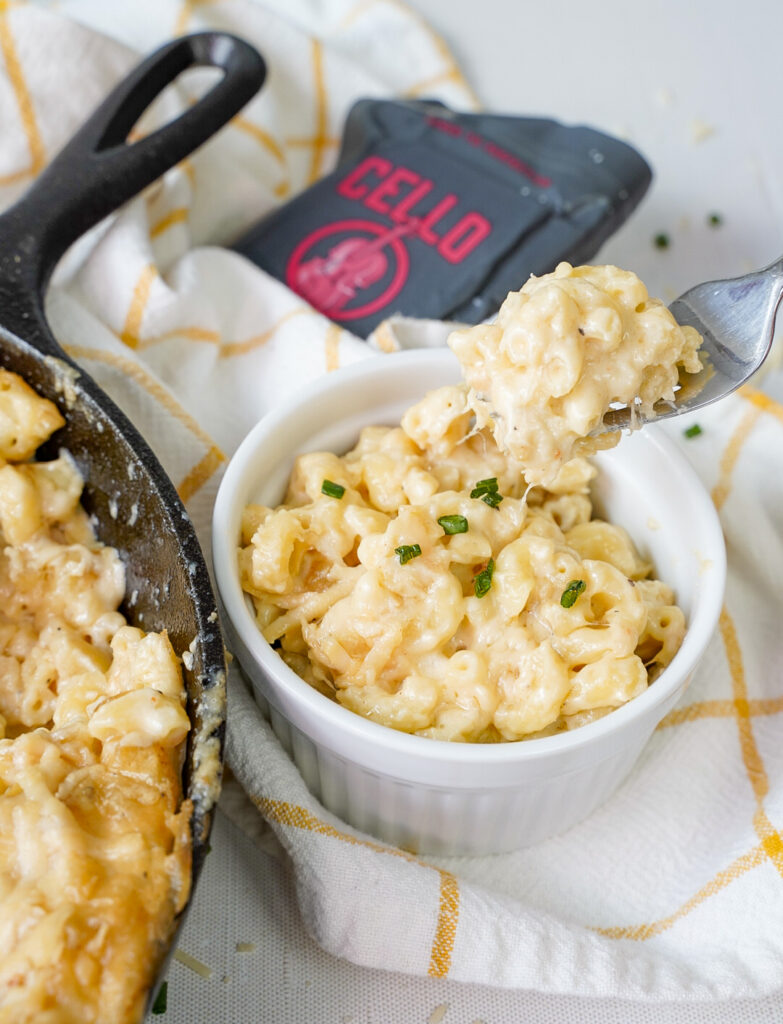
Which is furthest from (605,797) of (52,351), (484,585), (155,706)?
(52,351)

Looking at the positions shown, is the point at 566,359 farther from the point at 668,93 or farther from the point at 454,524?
the point at 668,93

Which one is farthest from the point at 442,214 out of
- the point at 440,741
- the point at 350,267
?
the point at 440,741

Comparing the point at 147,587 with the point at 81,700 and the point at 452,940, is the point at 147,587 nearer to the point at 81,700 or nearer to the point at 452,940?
the point at 81,700

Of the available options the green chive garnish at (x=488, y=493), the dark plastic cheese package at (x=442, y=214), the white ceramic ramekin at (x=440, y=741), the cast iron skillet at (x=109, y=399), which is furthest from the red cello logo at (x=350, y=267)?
the green chive garnish at (x=488, y=493)

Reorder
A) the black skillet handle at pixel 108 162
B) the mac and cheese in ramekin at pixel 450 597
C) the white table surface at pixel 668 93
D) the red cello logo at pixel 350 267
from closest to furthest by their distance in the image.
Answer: the mac and cheese in ramekin at pixel 450 597 < the black skillet handle at pixel 108 162 < the red cello logo at pixel 350 267 < the white table surface at pixel 668 93

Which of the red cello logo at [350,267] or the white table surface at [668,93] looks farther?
the white table surface at [668,93]

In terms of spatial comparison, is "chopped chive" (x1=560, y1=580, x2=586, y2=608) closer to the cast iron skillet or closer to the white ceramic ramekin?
the white ceramic ramekin

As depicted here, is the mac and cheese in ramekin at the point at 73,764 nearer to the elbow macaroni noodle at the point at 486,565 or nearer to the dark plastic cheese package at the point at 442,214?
the elbow macaroni noodle at the point at 486,565
